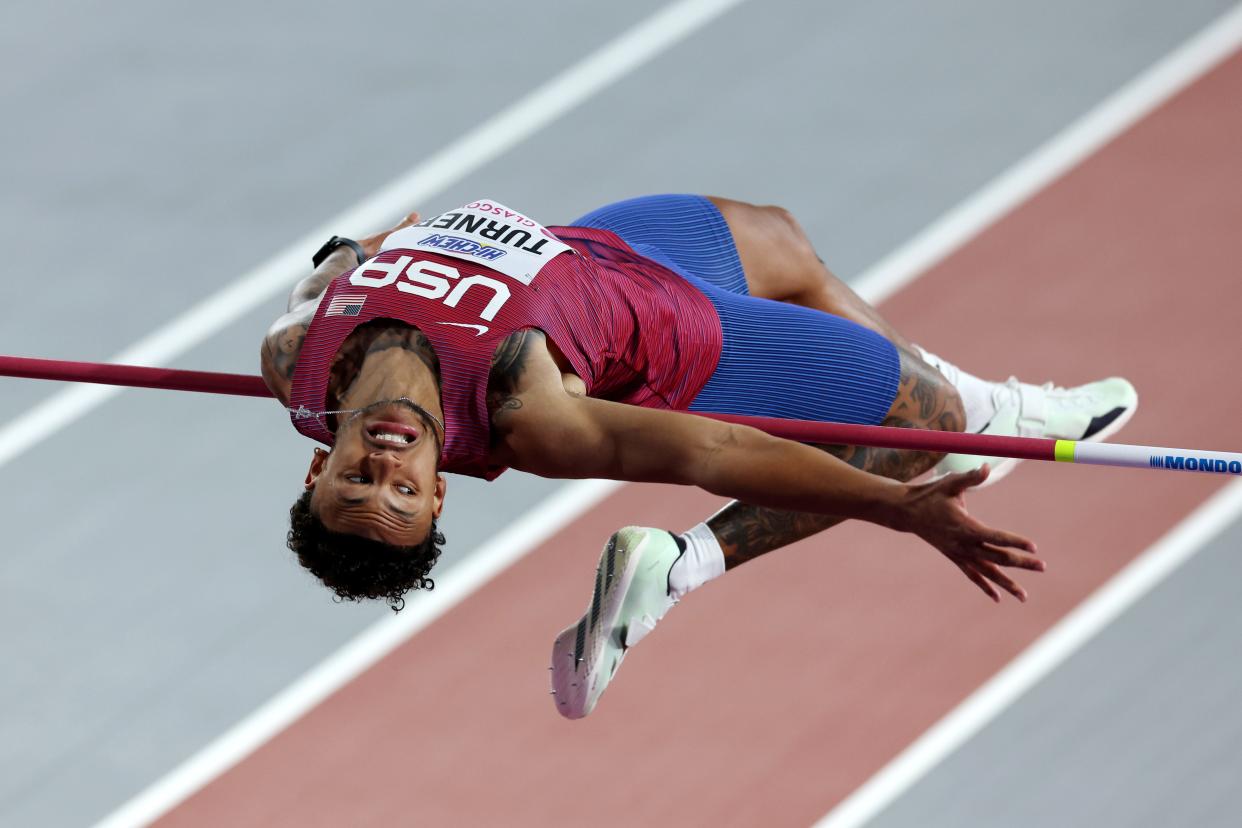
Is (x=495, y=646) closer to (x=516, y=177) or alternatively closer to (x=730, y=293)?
(x=730, y=293)

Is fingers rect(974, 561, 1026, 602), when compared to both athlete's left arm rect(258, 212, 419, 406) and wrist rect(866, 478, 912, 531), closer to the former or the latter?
wrist rect(866, 478, 912, 531)

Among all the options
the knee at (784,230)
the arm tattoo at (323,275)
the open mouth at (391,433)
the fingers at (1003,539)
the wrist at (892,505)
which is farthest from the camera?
the knee at (784,230)

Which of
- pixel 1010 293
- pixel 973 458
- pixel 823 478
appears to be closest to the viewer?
pixel 823 478

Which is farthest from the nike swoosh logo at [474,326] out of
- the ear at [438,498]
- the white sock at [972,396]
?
the white sock at [972,396]

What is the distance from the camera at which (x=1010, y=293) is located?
8.24m

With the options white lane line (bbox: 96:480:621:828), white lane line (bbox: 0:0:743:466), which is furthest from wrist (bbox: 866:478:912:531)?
white lane line (bbox: 0:0:743:466)

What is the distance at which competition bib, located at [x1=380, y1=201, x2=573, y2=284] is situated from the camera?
15.8 ft

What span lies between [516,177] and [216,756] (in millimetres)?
3434

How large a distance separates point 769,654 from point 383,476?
2416 millimetres

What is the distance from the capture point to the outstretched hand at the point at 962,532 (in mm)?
4145

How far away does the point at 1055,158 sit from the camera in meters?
9.03

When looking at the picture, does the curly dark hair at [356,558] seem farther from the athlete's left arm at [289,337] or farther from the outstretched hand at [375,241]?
the outstretched hand at [375,241]

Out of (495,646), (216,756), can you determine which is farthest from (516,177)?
(216,756)

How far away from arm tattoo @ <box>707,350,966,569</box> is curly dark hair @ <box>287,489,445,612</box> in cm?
109
